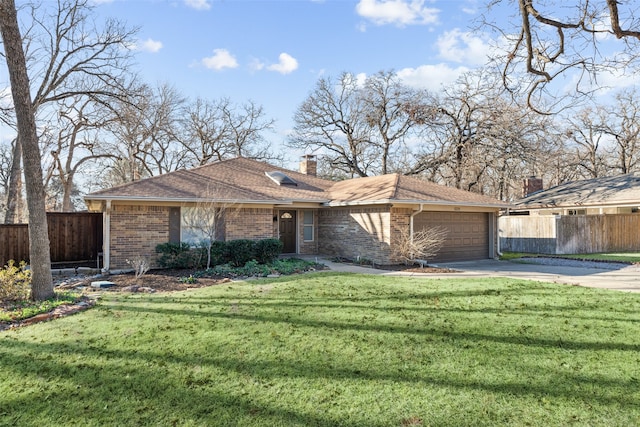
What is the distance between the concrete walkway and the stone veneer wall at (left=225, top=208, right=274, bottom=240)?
2.52 metres

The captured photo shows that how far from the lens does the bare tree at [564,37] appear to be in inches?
289

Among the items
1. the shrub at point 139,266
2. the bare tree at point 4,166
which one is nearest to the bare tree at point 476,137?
the shrub at point 139,266

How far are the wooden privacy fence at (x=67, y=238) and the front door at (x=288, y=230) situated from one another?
6.63 metres

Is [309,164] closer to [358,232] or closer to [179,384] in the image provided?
[358,232]

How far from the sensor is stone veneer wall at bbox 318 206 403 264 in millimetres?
13359

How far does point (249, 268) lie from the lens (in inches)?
449

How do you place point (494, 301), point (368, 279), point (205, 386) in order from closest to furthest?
point (205, 386) < point (494, 301) < point (368, 279)

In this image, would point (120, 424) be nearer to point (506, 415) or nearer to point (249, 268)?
point (506, 415)

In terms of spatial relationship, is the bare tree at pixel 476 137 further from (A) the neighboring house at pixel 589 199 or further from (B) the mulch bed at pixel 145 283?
(B) the mulch bed at pixel 145 283

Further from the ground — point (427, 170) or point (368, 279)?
point (427, 170)

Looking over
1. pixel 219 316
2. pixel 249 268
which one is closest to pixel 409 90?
pixel 249 268

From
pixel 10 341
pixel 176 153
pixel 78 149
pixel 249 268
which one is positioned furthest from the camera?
pixel 176 153

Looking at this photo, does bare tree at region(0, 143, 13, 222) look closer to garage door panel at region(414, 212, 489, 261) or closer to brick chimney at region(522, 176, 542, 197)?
garage door panel at region(414, 212, 489, 261)

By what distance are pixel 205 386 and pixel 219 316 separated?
2.24 m
